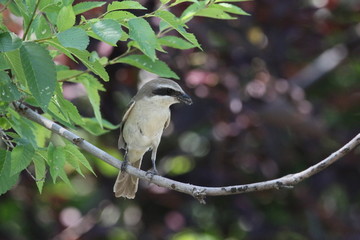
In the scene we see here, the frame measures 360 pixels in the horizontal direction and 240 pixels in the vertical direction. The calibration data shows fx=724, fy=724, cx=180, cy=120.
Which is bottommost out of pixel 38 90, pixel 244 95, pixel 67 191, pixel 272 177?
pixel 67 191

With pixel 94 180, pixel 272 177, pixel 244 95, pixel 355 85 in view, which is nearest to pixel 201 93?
pixel 244 95

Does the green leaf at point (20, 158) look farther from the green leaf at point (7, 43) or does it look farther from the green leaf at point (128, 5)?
the green leaf at point (128, 5)

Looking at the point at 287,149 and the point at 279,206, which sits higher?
the point at 287,149

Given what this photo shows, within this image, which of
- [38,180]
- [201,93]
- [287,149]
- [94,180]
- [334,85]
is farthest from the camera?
[334,85]

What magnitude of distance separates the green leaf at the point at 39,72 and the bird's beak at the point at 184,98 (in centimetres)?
182

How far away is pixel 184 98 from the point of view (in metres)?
4.16

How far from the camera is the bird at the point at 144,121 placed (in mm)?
4367

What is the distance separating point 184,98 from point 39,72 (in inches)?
73.5

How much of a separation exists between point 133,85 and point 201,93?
1.74 feet

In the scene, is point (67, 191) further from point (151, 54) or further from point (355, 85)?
point (151, 54)

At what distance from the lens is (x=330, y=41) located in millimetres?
6359

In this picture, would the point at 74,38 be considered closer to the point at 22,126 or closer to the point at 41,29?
the point at 41,29

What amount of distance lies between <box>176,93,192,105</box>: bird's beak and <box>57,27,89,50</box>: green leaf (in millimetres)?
1808

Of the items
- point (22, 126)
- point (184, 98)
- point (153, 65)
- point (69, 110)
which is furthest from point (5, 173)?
point (184, 98)
